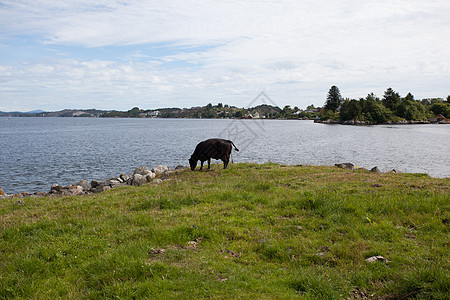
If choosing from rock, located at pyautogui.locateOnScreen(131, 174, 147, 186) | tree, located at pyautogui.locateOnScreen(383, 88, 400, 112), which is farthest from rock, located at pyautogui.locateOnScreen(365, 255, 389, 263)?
tree, located at pyautogui.locateOnScreen(383, 88, 400, 112)

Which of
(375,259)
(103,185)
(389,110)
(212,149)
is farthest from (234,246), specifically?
(389,110)

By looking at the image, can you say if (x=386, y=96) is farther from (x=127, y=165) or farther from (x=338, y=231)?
(x=338, y=231)

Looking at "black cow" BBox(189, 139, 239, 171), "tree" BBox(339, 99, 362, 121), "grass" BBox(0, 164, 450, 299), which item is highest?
"tree" BBox(339, 99, 362, 121)

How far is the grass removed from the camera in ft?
19.9

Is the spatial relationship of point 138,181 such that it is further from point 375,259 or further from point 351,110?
point 351,110

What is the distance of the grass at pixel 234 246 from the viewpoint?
6.07 meters

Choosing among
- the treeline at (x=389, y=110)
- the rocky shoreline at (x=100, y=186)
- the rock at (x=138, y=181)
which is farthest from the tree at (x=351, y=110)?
the rock at (x=138, y=181)

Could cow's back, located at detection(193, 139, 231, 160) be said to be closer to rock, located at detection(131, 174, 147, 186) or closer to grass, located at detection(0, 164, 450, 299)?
rock, located at detection(131, 174, 147, 186)

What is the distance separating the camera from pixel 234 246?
822 cm

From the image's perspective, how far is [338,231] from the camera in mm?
9047

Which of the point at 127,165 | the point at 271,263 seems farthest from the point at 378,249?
the point at 127,165

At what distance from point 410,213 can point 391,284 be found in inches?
189

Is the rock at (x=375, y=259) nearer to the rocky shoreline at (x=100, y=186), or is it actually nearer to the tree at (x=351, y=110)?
the rocky shoreline at (x=100, y=186)

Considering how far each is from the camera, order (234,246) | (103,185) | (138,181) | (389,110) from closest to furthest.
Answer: (234,246) < (138,181) < (103,185) < (389,110)
